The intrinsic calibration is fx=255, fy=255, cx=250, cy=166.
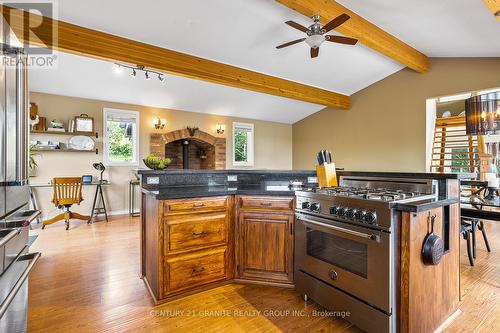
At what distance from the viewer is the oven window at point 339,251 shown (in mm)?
1652

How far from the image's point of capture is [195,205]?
7.13 feet

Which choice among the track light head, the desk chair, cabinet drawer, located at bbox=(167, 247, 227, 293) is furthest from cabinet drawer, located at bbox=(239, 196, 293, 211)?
the desk chair

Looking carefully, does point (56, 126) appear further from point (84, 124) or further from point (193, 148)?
point (193, 148)

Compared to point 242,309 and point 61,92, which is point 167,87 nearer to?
point 61,92

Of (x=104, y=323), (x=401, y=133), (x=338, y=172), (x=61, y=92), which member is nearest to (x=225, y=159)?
(x=61, y=92)

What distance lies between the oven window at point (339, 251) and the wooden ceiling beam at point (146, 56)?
3.29m

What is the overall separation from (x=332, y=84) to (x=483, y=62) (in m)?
2.67

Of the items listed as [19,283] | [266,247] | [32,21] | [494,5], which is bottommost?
[266,247]

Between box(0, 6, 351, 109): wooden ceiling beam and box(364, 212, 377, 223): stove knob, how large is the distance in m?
3.37

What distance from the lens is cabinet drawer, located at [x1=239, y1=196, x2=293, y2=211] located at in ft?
7.47

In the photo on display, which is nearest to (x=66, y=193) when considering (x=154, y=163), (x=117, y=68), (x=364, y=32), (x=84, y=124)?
(x=84, y=124)

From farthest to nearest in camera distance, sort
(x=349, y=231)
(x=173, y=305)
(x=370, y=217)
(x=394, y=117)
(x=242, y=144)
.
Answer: (x=242, y=144)
(x=394, y=117)
(x=173, y=305)
(x=349, y=231)
(x=370, y=217)

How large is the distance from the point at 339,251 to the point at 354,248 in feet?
0.45

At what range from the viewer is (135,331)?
1.75 meters
